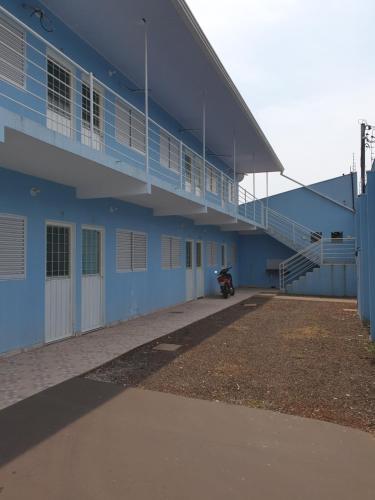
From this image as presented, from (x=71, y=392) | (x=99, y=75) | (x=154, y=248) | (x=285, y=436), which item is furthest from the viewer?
(x=154, y=248)

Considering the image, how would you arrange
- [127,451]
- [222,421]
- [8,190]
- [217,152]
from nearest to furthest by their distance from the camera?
[127,451] → [222,421] → [8,190] → [217,152]

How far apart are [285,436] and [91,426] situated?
1.92 metres

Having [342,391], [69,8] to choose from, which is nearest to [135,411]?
[342,391]

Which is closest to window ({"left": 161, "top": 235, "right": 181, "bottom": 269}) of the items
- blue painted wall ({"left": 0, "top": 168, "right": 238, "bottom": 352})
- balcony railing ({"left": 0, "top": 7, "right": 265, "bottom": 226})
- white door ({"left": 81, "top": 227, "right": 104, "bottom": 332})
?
blue painted wall ({"left": 0, "top": 168, "right": 238, "bottom": 352})

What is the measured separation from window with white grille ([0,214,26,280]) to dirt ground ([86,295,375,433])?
2.33 m

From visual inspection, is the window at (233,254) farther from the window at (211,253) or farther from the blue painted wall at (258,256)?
the window at (211,253)

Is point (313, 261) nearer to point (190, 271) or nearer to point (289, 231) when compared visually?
point (289, 231)

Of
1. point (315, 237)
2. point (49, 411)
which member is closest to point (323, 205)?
point (315, 237)

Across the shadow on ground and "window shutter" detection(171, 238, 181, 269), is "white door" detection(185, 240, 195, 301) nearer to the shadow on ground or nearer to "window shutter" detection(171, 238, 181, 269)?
"window shutter" detection(171, 238, 181, 269)

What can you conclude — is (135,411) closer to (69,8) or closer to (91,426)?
(91,426)

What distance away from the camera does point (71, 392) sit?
5.32 metres

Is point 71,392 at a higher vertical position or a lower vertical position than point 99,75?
lower

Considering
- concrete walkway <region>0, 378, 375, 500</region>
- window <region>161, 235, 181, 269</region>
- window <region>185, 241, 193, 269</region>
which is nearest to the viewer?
concrete walkway <region>0, 378, 375, 500</region>

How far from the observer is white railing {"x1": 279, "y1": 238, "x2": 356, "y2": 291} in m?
18.9
